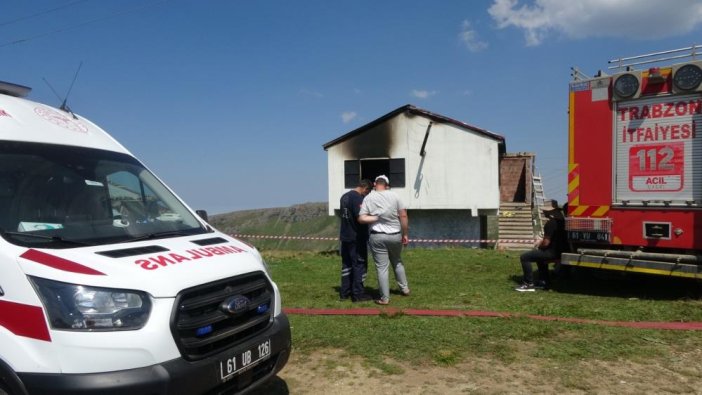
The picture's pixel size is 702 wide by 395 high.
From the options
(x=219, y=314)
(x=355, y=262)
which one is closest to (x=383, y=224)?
(x=355, y=262)

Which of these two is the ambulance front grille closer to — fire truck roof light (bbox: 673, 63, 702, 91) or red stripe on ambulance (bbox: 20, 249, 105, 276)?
red stripe on ambulance (bbox: 20, 249, 105, 276)

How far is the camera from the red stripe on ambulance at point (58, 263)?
9.62ft

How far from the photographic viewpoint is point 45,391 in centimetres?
276

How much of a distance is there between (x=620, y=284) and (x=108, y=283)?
8.35 metres

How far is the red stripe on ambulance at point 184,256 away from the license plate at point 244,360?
676 millimetres

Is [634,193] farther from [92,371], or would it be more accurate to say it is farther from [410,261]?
[92,371]

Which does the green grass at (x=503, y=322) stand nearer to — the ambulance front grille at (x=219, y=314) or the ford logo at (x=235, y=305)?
the ambulance front grille at (x=219, y=314)

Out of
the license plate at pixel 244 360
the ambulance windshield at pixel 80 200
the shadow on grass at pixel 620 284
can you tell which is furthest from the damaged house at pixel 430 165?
the license plate at pixel 244 360

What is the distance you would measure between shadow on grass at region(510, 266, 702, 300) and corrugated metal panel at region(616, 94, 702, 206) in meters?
1.39

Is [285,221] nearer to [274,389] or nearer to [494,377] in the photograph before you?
[274,389]

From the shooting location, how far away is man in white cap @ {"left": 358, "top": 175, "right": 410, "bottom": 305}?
728 centimetres

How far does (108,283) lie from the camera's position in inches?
115

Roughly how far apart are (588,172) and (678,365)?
3.74 m

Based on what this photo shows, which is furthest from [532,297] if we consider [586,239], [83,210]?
[83,210]
